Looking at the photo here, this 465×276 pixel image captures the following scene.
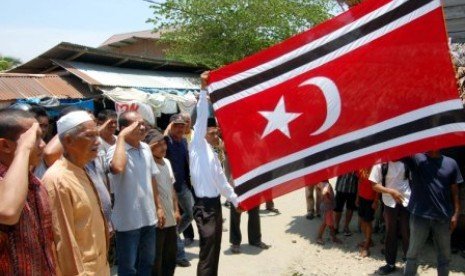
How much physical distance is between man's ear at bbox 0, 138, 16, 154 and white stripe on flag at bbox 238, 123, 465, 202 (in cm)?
175

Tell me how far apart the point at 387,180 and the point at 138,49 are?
24.6 m

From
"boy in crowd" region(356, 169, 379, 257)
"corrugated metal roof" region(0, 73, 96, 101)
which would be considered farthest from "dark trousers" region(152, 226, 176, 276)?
"corrugated metal roof" region(0, 73, 96, 101)

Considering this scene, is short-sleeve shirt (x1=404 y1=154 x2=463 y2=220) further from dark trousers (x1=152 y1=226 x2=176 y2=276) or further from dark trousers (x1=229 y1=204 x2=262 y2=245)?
dark trousers (x1=152 y1=226 x2=176 y2=276)

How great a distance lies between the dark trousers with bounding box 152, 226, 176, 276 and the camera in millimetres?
4461

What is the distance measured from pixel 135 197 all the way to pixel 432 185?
2.88 meters

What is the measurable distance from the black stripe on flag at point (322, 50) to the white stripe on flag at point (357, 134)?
Answer: 595mm

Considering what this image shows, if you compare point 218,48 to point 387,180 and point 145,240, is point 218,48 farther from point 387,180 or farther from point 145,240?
point 145,240

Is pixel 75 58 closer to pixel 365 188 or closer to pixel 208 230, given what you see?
pixel 365 188

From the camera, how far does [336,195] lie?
22.4ft

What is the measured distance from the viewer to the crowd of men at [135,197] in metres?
2.06

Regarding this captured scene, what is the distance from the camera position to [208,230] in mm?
4488

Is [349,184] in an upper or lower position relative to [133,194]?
lower

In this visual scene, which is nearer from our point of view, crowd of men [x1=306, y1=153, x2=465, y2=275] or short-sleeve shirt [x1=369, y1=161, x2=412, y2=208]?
crowd of men [x1=306, y1=153, x2=465, y2=275]

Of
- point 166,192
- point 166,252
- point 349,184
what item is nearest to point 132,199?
point 166,192
